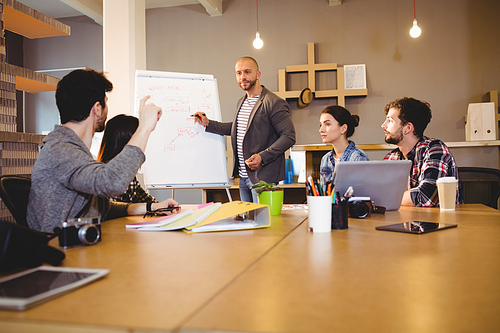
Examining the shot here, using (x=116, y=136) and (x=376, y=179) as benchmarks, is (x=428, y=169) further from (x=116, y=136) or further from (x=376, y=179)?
(x=116, y=136)

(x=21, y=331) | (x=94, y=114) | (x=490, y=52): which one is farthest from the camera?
(x=490, y=52)

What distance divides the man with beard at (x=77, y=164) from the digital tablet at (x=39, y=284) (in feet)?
1.72

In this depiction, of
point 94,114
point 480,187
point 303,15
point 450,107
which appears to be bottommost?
point 480,187

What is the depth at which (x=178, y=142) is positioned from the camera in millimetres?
2764

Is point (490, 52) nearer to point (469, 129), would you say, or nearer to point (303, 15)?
point (469, 129)

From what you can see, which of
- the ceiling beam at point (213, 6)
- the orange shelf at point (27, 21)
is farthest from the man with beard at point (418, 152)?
the ceiling beam at point (213, 6)

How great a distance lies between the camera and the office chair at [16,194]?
115cm

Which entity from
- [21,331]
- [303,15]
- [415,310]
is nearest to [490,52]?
[303,15]

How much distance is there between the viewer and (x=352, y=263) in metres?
0.68

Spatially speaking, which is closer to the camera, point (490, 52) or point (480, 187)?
point (480, 187)

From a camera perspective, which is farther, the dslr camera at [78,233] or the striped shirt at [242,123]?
the striped shirt at [242,123]

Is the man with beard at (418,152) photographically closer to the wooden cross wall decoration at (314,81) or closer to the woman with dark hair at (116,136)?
the woman with dark hair at (116,136)

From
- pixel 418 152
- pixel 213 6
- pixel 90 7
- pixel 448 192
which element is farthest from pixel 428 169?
pixel 90 7

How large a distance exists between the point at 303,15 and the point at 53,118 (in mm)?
3607
